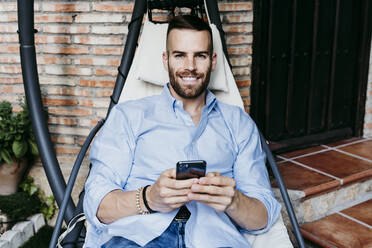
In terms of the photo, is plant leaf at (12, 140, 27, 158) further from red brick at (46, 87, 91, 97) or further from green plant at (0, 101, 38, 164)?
red brick at (46, 87, 91, 97)

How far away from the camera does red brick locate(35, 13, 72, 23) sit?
93.0 inches

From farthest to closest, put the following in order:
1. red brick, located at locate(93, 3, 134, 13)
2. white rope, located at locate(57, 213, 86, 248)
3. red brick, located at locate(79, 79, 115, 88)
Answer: red brick, located at locate(79, 79, 115, 88) < red brick, located at locate(93, 3, 134, 13) < white rope, located at locate(57, 213, 86, 248)

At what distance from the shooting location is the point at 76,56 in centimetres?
241

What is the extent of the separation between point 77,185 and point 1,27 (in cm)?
110

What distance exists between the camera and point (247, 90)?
2576 millimetres

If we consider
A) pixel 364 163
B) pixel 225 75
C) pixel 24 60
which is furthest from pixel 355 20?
pixel 24 60

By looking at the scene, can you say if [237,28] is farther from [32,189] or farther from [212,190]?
[32,189]

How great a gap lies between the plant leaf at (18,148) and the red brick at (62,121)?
0.24 metres

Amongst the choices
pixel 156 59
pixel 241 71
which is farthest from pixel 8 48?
pixel 241 71

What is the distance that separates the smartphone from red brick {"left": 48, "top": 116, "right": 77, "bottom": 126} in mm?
1496

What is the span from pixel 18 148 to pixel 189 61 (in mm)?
1306

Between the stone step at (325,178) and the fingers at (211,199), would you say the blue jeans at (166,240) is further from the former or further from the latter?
the stone step at (325,178)

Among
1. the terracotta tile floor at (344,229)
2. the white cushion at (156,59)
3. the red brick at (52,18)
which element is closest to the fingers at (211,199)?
the white cushion at (156,59)

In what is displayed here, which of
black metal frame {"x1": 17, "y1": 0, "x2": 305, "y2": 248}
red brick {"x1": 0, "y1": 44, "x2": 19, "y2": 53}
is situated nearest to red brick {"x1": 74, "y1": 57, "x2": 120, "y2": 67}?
black metal frame {"x1": 17, "y1": 0, "x2": 305, "y2": 248}
